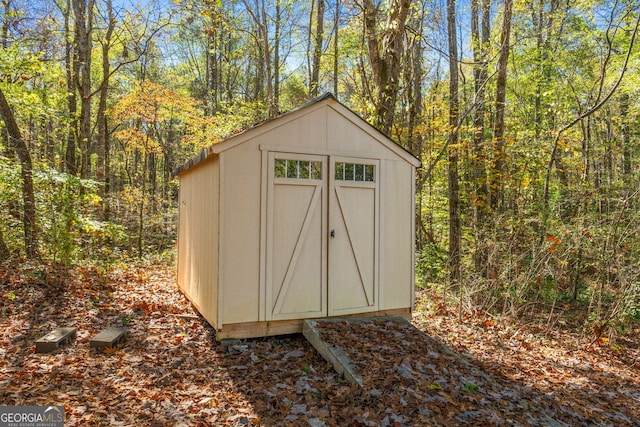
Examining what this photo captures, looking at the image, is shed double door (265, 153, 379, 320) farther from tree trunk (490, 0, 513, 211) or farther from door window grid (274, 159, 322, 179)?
tree trunk (490, 0, 513, 211)

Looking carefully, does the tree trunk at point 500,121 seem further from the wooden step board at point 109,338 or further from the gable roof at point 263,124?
the wooden step board at point 109,338

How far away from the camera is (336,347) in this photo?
4355mm

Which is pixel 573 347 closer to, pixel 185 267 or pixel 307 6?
pixel 185 267

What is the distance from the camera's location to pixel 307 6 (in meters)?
15.4

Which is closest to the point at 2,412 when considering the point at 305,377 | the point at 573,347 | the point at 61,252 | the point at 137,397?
the point at 137,397

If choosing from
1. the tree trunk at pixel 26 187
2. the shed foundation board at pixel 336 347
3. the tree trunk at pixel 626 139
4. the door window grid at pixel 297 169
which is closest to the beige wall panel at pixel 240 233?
the door window grid at pixel 297 169

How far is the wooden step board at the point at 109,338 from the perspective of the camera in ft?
14.4

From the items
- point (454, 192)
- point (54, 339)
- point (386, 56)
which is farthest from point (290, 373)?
point (454, 192)

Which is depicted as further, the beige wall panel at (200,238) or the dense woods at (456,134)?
the dense woods at (456,134)

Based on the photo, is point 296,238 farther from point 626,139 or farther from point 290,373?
point 626,139

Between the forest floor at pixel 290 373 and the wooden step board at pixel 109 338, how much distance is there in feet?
0.40

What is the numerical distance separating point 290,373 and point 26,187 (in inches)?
230

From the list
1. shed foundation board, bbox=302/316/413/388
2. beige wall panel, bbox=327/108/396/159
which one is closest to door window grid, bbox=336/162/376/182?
beige wall panel, bbox=327/108/396/159

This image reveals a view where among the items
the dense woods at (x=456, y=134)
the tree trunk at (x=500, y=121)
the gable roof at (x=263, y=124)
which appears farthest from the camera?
the tree trunk at (x=500, y=121)
